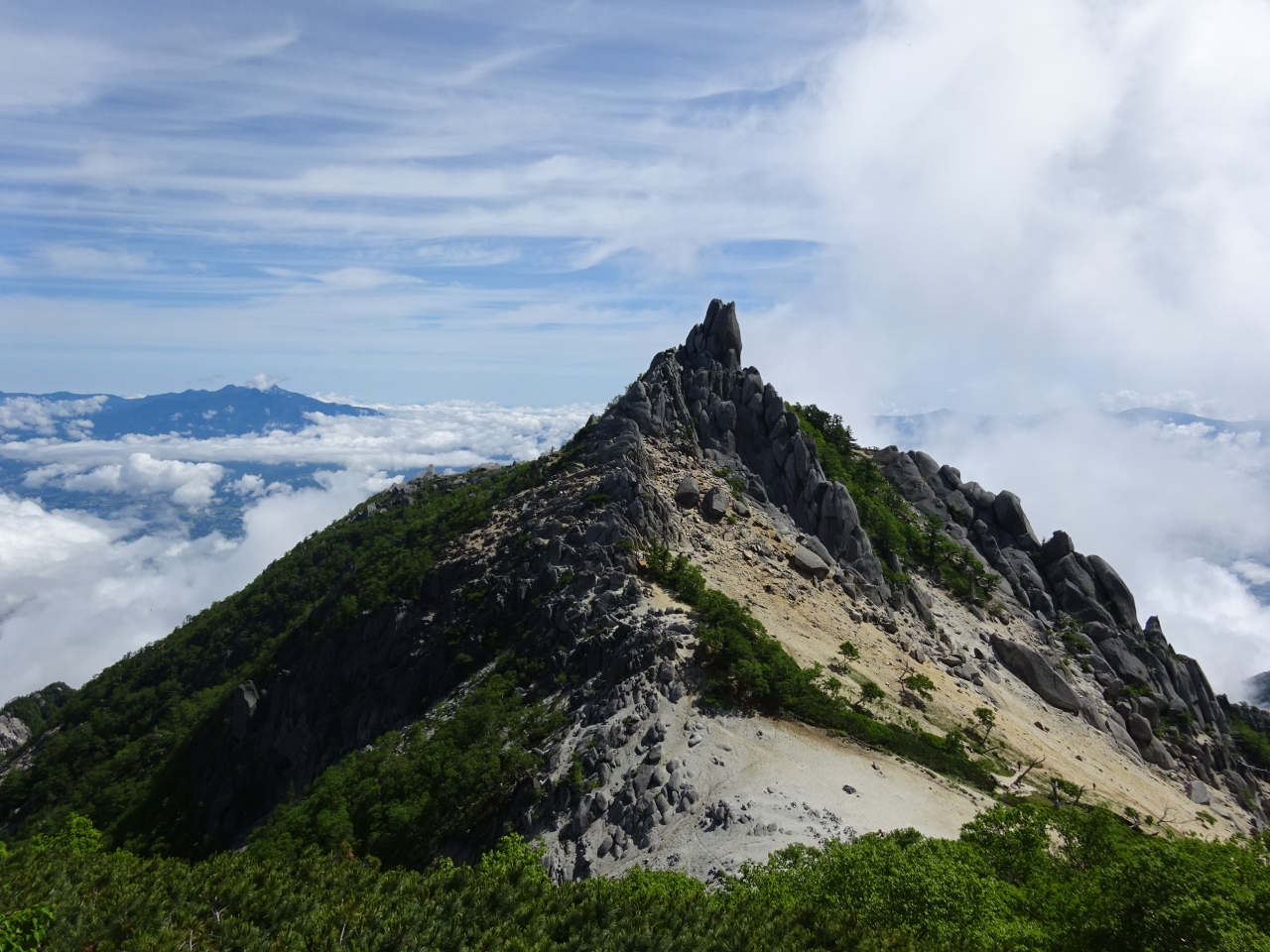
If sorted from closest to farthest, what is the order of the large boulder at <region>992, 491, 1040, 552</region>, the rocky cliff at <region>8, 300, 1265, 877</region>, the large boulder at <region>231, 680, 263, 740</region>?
the rocky cliff at <region>8, 300, 1265, 877</region>, the large boulder at <region>231, 680, 263, 740</region>, the large boulder at <region>992, 491, 1040, 552</region>

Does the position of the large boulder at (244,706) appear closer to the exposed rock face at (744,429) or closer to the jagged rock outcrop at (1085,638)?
the exposed rock face at (744,429)

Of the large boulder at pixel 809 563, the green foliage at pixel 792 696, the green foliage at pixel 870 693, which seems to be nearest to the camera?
the green foliage at pixel 792 696

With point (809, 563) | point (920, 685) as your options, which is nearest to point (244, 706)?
point (809, 563)

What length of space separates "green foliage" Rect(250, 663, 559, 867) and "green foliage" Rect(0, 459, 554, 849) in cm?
2291

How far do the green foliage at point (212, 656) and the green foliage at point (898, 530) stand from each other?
37.5m

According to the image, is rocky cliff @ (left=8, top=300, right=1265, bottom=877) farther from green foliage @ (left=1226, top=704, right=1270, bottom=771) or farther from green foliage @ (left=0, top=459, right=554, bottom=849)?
green foliage @ (left=0, top=459, right=554, bottom=849)

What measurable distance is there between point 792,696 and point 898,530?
4608 cm

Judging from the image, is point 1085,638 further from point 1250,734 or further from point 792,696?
point 792,696

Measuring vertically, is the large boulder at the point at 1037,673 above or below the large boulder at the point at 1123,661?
below

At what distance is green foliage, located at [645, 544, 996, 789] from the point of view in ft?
155

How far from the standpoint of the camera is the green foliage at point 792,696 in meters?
47.3

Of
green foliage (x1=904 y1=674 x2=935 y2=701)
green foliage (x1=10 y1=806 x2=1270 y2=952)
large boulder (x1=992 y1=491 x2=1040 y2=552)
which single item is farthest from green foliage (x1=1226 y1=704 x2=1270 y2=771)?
green foliage (x1=10 y1=806 x2=1270 y2=952)

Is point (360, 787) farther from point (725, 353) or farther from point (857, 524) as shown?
point (725, 353)

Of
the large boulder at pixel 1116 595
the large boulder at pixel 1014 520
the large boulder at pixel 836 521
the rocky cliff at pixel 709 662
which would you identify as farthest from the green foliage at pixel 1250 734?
the large boulder at pixel 836 521
